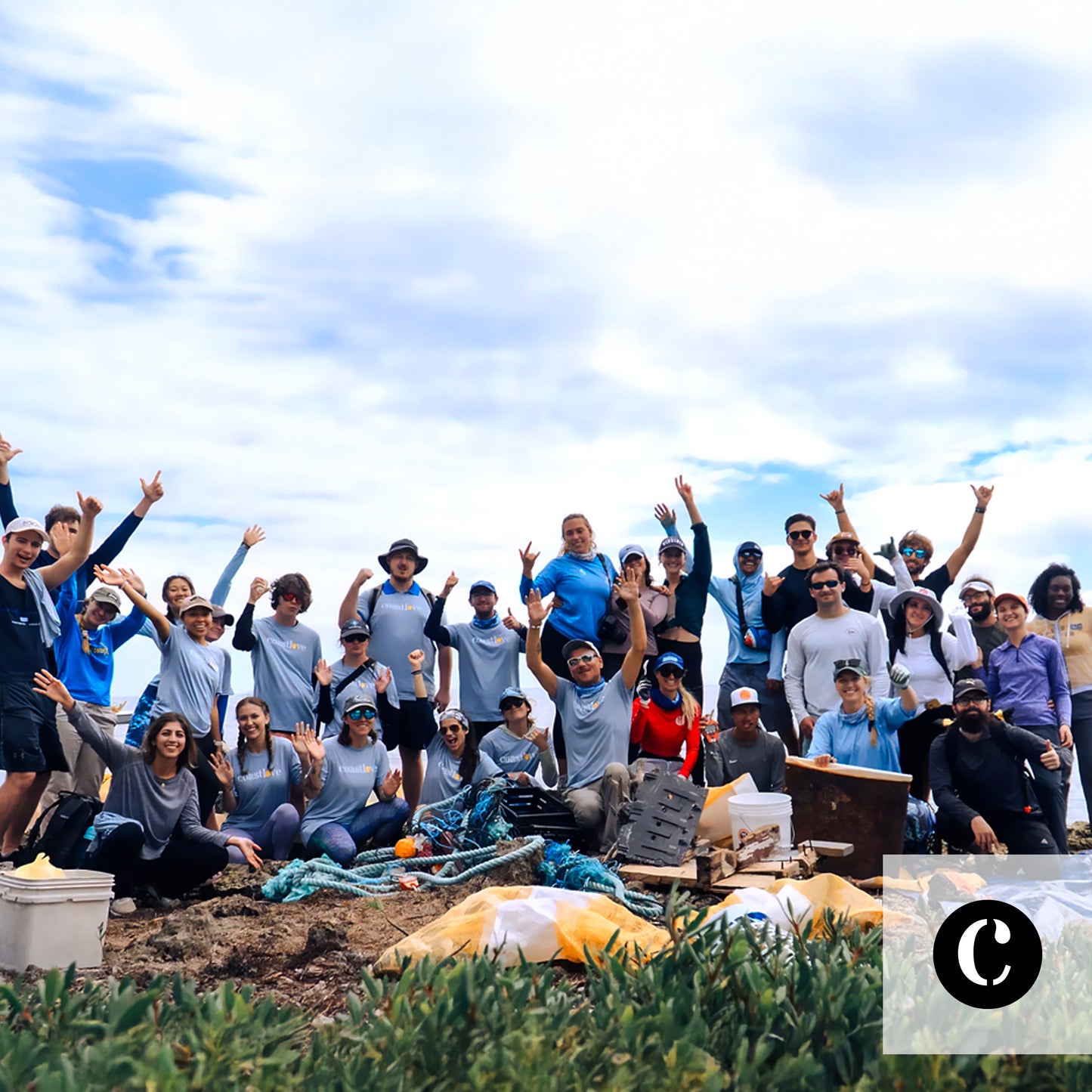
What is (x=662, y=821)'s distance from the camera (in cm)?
737

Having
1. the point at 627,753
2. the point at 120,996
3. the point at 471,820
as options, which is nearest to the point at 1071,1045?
the point at 120,996

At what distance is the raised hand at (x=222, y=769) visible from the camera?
8234 mm

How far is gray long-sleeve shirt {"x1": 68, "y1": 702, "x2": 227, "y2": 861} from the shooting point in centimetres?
728

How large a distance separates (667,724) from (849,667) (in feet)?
5.10

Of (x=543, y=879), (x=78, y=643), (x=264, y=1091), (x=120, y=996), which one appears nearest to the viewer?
(x=264, y=1091)

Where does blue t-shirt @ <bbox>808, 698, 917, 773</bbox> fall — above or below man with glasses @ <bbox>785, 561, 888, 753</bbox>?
below

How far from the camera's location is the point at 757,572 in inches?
370

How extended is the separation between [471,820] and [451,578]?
2445 mm

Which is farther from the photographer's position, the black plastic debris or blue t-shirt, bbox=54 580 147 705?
blue t-shirt, bbox=54 580 147 705

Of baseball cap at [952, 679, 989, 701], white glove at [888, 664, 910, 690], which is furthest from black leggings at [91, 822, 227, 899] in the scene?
baseball cap at [952, 679, 989, 701]

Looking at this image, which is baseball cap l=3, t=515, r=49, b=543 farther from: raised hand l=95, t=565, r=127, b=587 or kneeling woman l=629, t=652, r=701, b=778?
kneeling woman l=629, t=652, r=701, b=778

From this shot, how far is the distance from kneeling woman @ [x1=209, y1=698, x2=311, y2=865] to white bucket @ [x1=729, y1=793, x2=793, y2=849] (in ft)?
10.9

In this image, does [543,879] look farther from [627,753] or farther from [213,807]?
[213,807]

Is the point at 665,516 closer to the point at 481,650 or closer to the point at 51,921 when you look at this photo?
the point at 481,650
